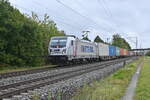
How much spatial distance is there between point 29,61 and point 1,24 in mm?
6107

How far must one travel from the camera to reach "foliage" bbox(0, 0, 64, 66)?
21.6 m

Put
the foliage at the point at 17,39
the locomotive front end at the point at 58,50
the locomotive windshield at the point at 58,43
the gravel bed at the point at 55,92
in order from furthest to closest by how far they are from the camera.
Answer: the locomotive windshield at the point at 58,43 → the locomotive front end at the point at 58,50 → the foliage at the point at 17,39 → the gravel bed at the point at 55,92

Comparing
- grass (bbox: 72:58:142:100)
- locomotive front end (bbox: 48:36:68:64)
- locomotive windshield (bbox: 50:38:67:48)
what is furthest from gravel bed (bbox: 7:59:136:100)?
locomotive windshield (bbox: 50:38:67:48)

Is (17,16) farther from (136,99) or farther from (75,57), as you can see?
(136,99)

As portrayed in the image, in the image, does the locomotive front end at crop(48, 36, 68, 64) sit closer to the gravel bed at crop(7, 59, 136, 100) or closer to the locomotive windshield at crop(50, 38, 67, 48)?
the locomotive windshield at crop(50, 38, 67, 48)

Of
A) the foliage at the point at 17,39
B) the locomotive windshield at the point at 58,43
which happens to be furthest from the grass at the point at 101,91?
the locomotive windshield at the point at 58,43

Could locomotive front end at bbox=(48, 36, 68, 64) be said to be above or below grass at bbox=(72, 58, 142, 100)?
above

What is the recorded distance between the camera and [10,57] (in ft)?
74.6

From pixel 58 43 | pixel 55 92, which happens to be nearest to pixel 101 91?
pixel 55 92

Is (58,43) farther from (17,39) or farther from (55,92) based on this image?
(55,92)

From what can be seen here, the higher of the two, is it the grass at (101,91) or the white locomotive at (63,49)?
the white locomotive at (63,49)

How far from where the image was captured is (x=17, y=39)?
77.3 ft

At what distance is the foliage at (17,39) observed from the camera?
21.6 metres

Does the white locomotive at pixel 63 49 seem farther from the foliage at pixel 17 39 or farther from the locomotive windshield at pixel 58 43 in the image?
the foliage at pixel 17 39
